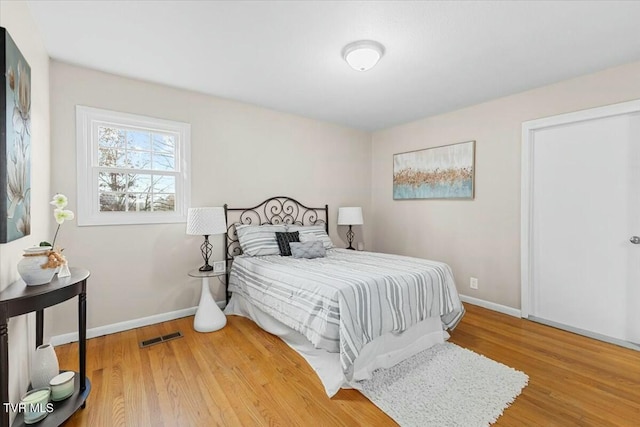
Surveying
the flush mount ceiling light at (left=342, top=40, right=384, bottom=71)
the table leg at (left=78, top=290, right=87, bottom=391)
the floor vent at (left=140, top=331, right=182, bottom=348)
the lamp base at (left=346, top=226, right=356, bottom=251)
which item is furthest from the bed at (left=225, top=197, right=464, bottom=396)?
the flush mount ceiling light at (left=342, top=40, right=384, bottom=71)

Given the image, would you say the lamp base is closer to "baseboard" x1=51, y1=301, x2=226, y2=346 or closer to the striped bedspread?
the striped bedspread

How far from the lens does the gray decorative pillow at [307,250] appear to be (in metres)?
3.24

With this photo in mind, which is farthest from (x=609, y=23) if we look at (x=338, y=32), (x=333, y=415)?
(x=333, y=415)

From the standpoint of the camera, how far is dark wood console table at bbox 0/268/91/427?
128 cm

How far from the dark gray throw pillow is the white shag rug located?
166 cm

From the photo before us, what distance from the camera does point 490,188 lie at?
11.5 feet

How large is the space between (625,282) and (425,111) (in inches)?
107

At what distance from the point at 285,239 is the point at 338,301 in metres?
1.58

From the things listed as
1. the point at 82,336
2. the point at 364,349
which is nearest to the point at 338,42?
the point at 364,349

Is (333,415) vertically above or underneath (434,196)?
underneath

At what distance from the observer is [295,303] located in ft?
7.66

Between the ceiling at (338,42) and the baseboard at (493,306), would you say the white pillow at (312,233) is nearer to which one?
the ceiling at (338,42)

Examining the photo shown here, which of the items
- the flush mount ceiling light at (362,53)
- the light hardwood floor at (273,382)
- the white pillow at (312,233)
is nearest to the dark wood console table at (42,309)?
the light hardwood floor at (273,382)

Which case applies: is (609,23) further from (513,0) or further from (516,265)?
(516,265)
